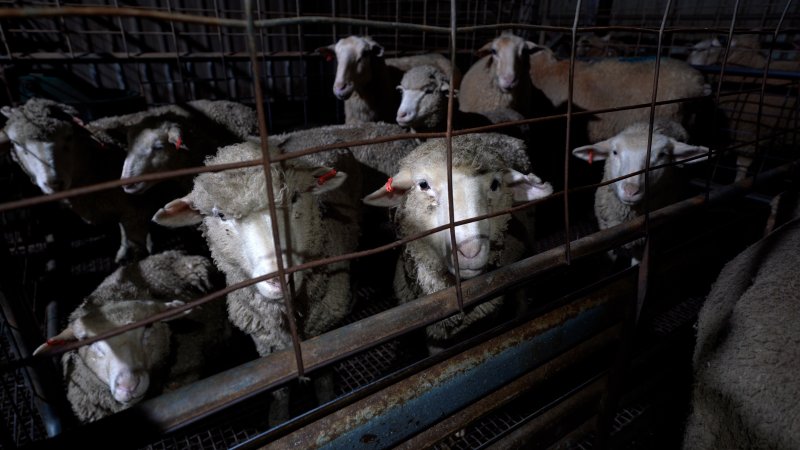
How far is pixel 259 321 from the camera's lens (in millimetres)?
2271

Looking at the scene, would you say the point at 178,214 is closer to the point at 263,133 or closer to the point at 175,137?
the point at 263,133

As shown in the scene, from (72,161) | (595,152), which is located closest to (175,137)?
(72,161)

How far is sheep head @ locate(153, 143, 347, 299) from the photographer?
1.69 meters

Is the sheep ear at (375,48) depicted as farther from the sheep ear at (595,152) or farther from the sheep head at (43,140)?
the sheep head at (43,140)

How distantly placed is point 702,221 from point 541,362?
13.9 feet

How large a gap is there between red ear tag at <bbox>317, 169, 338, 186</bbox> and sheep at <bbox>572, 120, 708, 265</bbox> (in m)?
1.94

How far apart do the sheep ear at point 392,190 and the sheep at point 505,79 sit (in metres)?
3.45

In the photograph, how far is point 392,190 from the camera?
214cm

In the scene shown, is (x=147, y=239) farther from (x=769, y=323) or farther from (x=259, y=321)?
(x=769, y=323)

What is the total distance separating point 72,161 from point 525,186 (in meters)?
3.87

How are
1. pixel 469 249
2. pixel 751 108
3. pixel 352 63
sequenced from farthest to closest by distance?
pixel 751 108, pixel 352 63, pixel 469 249

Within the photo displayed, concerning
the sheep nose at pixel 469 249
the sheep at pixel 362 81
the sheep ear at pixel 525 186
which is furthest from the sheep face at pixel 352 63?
the sheep nose at pixel 469 249

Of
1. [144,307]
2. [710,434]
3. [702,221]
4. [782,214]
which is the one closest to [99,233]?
[144,307]

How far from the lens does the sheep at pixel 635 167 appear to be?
2895mm
